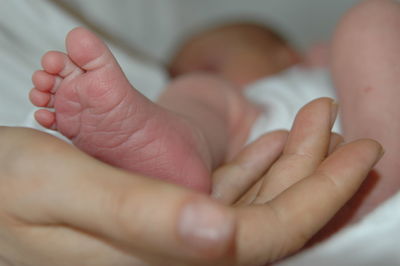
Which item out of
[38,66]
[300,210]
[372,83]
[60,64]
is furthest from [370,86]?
[38,66]

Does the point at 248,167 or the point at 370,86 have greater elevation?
the point at 370,86

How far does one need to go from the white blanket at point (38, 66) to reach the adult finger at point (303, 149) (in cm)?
10

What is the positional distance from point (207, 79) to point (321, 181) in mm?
525

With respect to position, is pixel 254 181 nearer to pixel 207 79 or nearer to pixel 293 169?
pixel 293 169

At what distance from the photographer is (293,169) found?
64 centimetres

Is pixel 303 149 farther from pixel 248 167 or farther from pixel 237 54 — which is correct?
pixel 237 54

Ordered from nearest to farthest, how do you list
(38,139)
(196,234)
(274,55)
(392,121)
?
1. (196,234)
2. (38,139)
3. (392,121)
4. (274,55)

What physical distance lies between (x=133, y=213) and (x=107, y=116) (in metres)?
0.21

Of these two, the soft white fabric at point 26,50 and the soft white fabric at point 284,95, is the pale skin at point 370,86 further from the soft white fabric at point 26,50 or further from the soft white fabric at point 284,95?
the soft white fabric at point 26,50

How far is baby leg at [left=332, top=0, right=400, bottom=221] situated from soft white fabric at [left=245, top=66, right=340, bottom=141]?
0.09 metres

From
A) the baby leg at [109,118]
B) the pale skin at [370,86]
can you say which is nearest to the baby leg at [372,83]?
the pale skin at [370,86]

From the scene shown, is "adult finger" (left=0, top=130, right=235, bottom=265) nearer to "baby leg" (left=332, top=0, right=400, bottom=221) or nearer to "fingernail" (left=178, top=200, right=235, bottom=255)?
"fingernail" (left=178, top=200, right=235, bottom=255)

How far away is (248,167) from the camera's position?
0.76 metres

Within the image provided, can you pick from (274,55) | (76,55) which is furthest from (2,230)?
(274,55)
